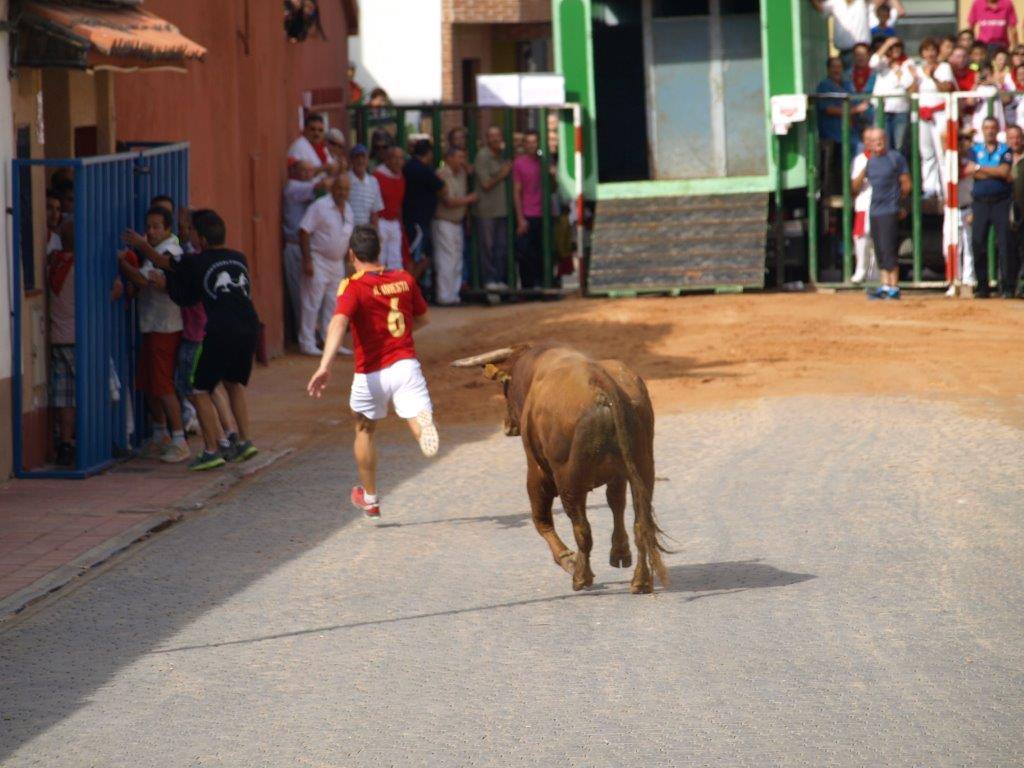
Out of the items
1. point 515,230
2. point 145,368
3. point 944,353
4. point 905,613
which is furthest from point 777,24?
point 905,613

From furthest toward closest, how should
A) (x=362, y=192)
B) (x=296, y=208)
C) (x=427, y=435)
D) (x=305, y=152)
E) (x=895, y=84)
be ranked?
1. (x=895, y=84)
2. (x=362, y=192)
3. (x=305, y=152)
4. (x=296, y=208)
5. (x=427, y=435)

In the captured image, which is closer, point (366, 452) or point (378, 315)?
point (378, 315)

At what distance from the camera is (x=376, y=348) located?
36.9ft

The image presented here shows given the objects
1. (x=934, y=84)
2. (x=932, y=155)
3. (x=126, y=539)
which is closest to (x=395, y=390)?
(x=126, y=539)

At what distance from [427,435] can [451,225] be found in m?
13.1

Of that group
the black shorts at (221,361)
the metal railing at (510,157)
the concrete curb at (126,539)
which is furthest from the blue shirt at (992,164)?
the black shorts at (221,361)

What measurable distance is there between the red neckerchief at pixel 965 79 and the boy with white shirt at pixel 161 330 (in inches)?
546

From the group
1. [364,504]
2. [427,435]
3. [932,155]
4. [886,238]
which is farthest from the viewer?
[932,155]

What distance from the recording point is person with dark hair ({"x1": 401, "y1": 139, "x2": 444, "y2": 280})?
2328 centimetres

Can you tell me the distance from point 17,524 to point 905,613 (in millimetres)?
5498

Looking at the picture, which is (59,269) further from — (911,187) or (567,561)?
(911,187)

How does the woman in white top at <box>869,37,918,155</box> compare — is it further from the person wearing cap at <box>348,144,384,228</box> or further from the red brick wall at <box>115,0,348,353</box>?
the red brick wall at <box>115,0,348,353</box>

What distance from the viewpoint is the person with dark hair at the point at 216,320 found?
13125mm

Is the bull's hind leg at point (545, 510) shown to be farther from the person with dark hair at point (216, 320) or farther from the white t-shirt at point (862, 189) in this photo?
the white t-shirt at point (862, 189)
